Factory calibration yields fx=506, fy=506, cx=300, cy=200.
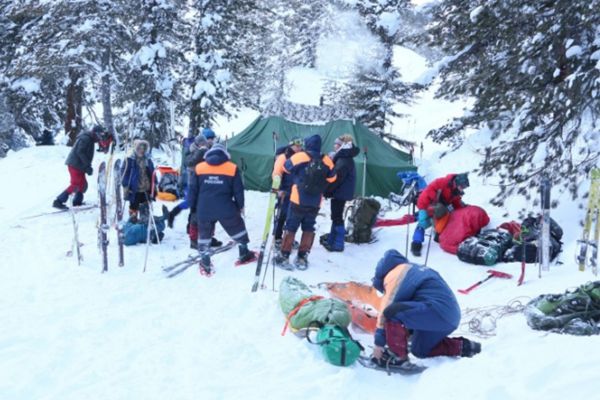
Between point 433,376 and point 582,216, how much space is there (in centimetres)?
508

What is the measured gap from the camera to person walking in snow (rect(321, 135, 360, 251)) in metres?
7.77

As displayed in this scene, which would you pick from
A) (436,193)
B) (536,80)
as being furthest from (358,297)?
(536,80)

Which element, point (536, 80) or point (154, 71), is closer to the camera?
point (536, 80)

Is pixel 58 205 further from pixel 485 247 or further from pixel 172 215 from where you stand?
pixel 485 247

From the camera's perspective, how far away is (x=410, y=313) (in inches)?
156

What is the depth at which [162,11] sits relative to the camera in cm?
1519

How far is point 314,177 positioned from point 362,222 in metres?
2.13

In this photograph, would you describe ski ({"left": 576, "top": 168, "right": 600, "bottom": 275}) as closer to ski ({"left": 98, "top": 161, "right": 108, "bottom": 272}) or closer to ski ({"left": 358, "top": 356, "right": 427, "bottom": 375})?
ski ({"left": 358, "top": 356, "right": 427, "bottom": 375})

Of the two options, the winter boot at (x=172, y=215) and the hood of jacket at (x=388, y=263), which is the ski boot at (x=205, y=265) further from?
the hood of jacket at (x=388, y=263)

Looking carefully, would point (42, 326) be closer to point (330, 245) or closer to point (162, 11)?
point (330, 245)

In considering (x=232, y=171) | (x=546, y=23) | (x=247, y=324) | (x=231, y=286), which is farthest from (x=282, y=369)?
(x=546, y=23)

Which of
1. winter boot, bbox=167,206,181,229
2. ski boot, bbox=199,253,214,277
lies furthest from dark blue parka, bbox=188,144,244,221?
winter boot, bbox=167,206,181,229

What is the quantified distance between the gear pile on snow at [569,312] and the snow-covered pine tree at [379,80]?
39.6 ft

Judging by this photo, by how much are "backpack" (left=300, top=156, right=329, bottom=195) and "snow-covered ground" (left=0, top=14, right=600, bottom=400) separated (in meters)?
1.14
